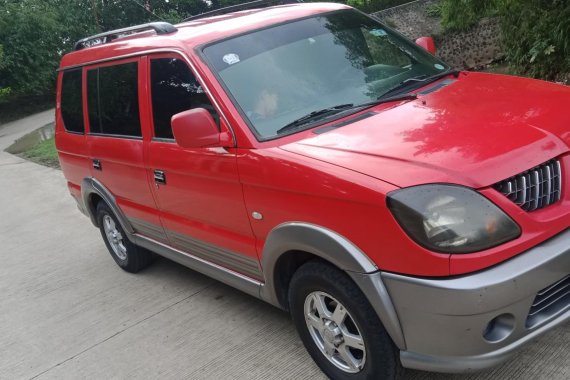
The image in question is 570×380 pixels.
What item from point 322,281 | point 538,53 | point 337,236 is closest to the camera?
point 337,236

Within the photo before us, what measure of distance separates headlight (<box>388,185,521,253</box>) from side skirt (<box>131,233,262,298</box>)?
4.33 feet

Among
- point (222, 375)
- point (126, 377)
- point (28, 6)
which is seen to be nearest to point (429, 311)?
point (222, 375)

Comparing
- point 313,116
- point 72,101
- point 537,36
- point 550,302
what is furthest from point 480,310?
point 537,36

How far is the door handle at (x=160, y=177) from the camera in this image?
3.83 meters

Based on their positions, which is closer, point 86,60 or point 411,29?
point 86,60

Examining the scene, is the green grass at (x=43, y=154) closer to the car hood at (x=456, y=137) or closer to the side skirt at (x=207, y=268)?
the side skirt at (x=207, y=268)

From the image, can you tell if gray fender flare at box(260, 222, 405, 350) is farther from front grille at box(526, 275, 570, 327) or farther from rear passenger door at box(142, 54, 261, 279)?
front grille at box(526, 275, 570, 327)

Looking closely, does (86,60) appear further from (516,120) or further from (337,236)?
(516,120)

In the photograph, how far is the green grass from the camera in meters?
12.1

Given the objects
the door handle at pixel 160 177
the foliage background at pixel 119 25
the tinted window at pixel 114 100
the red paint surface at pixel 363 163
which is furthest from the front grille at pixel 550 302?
the foliage background at pixel 119 25

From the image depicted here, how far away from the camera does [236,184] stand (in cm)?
317

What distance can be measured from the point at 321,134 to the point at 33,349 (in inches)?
110

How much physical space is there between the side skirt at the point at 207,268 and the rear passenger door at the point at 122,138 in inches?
3.7

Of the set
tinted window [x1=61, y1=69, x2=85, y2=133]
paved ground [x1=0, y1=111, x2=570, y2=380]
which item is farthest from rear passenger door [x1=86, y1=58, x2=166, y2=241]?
paved ground [x1=0, y1=111, x2=570, y2=380]
